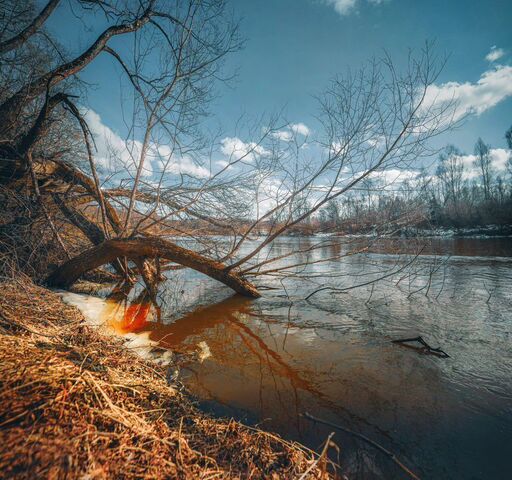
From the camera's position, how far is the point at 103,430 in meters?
1.26

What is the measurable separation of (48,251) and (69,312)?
10.9ft

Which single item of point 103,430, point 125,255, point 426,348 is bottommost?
point 426,348

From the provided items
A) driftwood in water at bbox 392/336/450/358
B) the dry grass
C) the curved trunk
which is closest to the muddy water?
driftwood in water at bbox 392/336/450/358

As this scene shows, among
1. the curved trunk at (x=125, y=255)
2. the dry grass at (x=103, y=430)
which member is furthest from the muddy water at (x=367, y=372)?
the curved trunk at (x=125, y=255)

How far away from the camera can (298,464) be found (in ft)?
4.63

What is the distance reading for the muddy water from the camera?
5.84 feet

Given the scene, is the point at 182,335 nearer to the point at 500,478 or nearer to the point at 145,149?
the point at 500,478

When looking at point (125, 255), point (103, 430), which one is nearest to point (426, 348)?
point (103, 430)

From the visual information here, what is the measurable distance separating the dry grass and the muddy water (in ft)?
1.58

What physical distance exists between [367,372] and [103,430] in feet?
8.39

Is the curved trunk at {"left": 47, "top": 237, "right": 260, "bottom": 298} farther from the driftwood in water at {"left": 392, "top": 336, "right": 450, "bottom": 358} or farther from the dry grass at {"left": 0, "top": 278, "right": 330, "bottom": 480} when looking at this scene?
the driftwood in water at {"left": 392, "top": 336, "right": 450, "bottom": 358}

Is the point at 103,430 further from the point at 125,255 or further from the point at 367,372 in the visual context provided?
the point at 125,255

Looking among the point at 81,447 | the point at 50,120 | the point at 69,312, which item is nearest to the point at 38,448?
the point at 81,447

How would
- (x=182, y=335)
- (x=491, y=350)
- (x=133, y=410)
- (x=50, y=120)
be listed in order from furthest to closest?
(x=50, y=120), (x=182, y=335), (x=491, y=350), (x=133, y=410)
